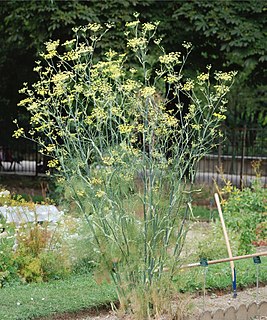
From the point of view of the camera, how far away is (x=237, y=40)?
13.4 m

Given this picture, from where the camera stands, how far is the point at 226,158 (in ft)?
67.5

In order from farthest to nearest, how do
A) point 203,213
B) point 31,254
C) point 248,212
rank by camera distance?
point 203,213
point 248,212
point 31,254

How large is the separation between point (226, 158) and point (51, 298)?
1487 centimetres

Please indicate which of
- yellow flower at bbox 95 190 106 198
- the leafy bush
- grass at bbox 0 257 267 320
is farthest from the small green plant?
the leafy bush

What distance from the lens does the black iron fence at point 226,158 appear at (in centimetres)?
1878

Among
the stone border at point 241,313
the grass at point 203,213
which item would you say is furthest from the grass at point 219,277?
the grass at point 203,213

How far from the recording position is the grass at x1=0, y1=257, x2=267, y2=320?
5.91 m

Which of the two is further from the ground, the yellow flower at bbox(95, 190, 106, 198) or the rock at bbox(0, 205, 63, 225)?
the yellow flower at bbox(95, 190, 106, 198)

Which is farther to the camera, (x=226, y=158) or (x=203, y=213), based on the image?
Result: (x=226, y=158)

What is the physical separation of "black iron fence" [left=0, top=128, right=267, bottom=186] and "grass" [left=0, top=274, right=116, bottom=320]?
10835mm

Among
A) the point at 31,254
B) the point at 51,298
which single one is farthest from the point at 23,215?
the point at 51,298

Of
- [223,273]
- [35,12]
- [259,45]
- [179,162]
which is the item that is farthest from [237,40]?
[179,162]

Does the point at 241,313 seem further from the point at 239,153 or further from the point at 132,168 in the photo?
the point at 239,153

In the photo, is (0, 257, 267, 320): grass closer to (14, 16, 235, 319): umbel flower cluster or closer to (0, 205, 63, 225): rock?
(14, 16, 235, 319): umbel flower cluster
